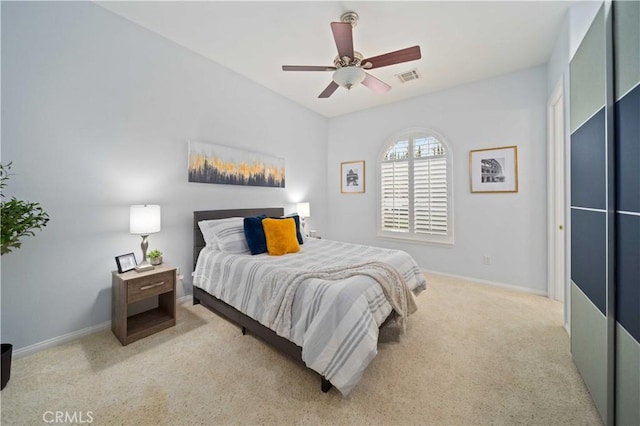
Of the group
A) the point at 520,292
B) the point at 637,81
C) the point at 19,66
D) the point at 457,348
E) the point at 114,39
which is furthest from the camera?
the point at 520,292

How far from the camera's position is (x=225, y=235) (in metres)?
2.71

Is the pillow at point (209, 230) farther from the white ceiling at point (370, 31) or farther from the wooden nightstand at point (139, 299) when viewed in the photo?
the white ceiling at point (370, 31)

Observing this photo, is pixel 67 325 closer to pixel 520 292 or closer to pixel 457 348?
pixel 457 348

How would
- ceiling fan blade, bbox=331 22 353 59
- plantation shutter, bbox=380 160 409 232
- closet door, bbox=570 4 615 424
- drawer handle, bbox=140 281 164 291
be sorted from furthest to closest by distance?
plantation shutter, bbox=380 160 409 232, drawer handle, bbox=140 281 164 291, ceiling fan blade, bbox=331 22 353 59, closet door, bbox=570 4 615 424

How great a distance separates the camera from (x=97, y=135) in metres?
2.23

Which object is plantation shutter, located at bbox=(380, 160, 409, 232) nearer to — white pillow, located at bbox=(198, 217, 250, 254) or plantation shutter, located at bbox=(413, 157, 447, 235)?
plantation shutter, located at bbox=(413, 157, 447, 235)

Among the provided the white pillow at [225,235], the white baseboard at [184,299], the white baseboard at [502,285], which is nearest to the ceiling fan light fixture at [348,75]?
the white pillow at [225,235]

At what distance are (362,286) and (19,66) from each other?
3.14m

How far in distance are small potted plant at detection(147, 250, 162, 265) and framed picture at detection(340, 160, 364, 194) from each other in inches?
135

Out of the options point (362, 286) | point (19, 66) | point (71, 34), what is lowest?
point (362, 286)

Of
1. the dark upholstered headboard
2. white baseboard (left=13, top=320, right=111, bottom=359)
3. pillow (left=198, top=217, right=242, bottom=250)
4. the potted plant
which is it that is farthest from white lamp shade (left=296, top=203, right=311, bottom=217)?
the potted plant

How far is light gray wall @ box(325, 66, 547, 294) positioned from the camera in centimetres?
315

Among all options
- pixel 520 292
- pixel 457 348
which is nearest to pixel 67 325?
pixel 457 348

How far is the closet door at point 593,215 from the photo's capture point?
1243mm
